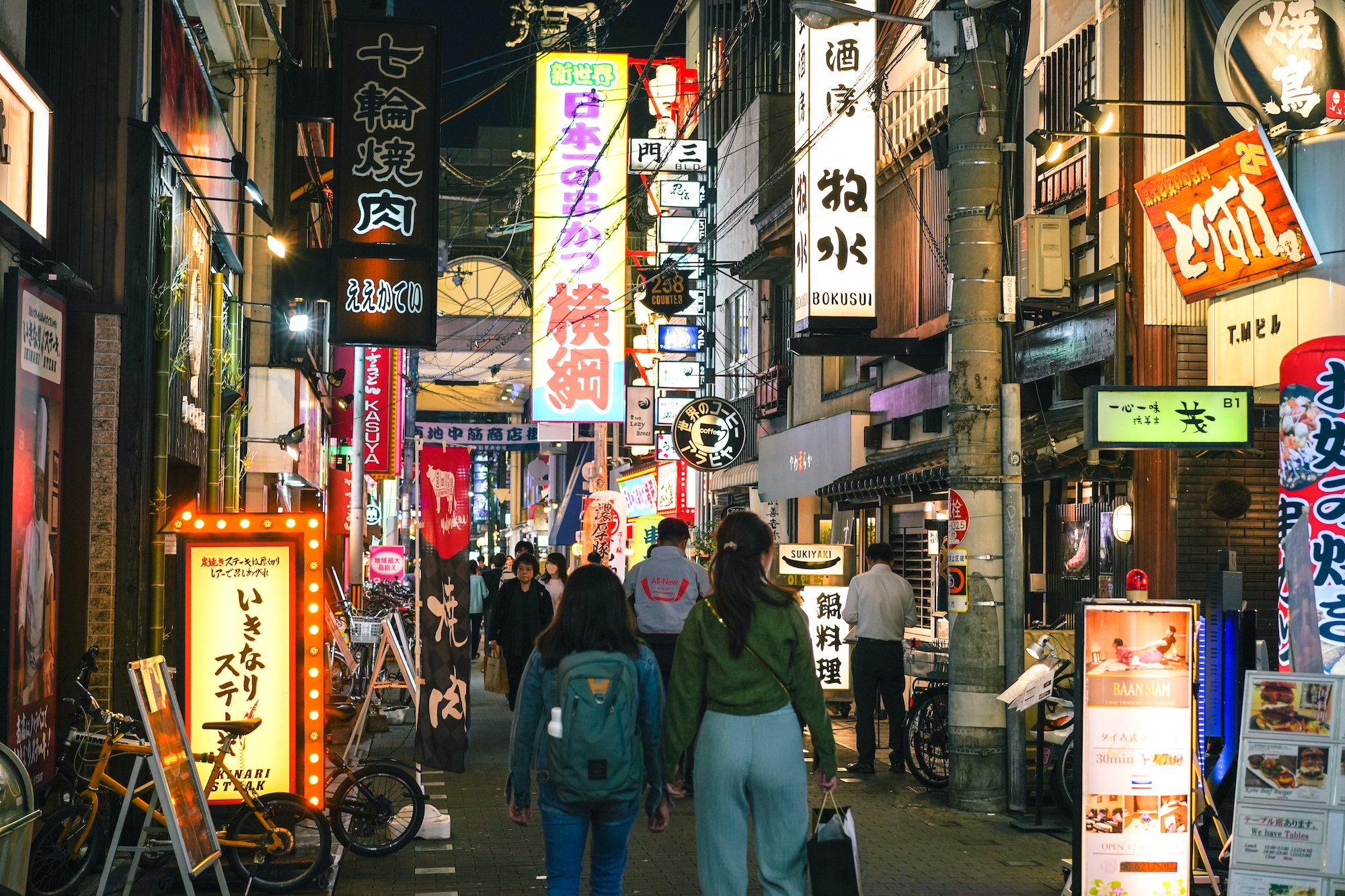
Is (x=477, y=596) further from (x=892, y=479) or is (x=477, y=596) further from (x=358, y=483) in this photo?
(x=358, y=483)

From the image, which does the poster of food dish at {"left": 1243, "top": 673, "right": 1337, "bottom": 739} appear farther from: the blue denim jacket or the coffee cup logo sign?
the coffee cup logo sign

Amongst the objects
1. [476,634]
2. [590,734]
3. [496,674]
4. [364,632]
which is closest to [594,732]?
[590,734]

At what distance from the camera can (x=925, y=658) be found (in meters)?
15.2

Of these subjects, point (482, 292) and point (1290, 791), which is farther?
point (482, 292)

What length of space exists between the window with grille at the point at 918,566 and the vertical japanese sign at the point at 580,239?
505 centimetres

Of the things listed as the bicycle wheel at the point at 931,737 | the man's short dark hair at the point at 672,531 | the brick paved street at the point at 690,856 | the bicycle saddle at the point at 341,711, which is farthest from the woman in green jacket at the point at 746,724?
the bicycle saddle at the point at 341,711

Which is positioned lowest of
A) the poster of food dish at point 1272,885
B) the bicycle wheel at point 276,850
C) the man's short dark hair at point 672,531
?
the bicycle wheel at point 276,850

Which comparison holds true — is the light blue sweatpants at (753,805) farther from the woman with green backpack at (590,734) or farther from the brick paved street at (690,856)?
the brick paved street at (690,856)

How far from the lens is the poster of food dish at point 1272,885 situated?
6.68 metres

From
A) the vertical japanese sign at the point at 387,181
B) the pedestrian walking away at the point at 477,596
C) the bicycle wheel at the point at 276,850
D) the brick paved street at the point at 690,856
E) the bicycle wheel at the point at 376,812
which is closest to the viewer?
the bicycle wheel at the point at 276,850

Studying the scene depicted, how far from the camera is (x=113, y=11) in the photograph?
1084 centimetres

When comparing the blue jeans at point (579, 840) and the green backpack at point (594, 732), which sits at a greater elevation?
the green backpack at point (594, 732)

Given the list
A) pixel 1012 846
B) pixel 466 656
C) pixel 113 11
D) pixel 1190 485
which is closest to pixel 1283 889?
pixel 1012 846

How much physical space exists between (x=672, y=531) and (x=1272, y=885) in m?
5.41
